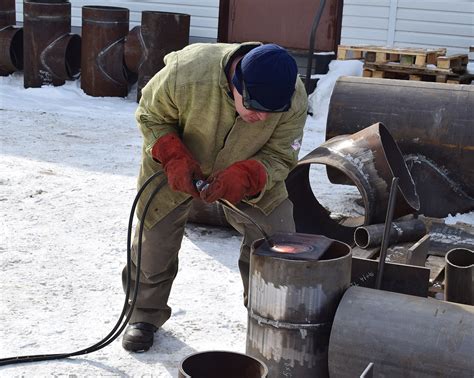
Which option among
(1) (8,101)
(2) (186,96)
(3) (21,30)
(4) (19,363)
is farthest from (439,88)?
(3) (21,30)

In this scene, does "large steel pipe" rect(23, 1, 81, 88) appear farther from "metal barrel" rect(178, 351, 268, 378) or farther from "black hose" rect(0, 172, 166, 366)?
"metal barrel" rect(178, 351, 268, 378)

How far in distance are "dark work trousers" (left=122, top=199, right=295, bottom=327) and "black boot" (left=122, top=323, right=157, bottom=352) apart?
0.12ft

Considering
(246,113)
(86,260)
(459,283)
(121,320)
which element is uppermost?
(246,113)

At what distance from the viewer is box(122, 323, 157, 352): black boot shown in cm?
413

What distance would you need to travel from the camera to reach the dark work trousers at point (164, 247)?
13.7 feet

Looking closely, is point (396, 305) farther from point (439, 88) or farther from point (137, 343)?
point (439, 88)

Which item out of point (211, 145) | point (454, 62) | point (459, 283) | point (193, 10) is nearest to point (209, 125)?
point (211, 145)

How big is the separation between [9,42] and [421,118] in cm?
713

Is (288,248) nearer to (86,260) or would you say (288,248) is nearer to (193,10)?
(86,260)

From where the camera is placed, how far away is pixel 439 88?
256 inches

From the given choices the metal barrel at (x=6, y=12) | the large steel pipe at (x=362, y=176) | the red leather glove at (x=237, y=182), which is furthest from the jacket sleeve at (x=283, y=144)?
the metal barrel at (x=6, y=12)

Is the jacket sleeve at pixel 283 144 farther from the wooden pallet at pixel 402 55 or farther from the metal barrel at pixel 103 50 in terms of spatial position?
the metal barrel at pixel 103 50

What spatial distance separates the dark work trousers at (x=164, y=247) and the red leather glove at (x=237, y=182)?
13.3 inches

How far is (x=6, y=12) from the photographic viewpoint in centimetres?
1199
